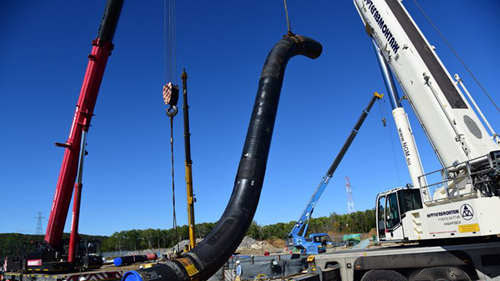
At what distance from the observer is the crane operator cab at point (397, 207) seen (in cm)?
1023

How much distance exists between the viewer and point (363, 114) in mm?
29734

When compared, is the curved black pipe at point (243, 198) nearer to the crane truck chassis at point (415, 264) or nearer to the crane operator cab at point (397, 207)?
the crane truck chassis at point (415, 264)

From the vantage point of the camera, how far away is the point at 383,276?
946 centimetres

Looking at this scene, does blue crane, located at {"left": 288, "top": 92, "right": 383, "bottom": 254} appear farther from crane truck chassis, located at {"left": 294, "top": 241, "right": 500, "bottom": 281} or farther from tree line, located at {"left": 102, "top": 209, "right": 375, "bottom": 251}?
tree line, located at {"left": 102, "top": 209, "right": 375, "bottom": 251}

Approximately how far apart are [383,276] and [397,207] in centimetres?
224

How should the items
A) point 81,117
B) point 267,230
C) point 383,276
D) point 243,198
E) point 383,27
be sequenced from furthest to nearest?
1. point 267,230
2. point 81,117
3. point 383,27
4. point 383,276
5. point 243,198

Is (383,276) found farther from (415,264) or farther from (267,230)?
(267,230)

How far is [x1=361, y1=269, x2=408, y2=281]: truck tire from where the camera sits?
30.6ft

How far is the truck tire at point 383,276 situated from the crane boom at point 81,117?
14.4 m

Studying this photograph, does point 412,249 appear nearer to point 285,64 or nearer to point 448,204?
point 448,204

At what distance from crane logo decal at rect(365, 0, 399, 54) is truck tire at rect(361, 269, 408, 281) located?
6660 mm

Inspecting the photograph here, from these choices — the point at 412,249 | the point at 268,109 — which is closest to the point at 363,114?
the point at 412,249

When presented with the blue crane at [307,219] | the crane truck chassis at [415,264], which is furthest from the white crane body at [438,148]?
the blue crane at [307,219]

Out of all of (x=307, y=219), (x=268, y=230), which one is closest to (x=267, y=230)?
(x=268, y=230)
